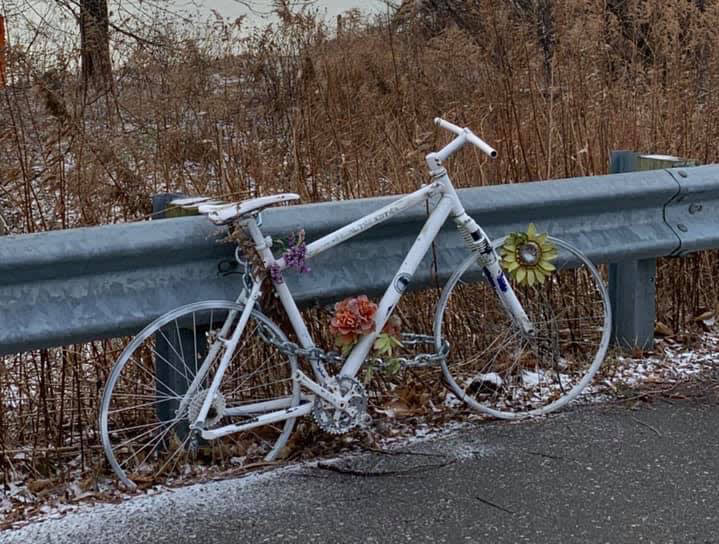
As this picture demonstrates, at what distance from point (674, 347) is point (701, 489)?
5.64 ft

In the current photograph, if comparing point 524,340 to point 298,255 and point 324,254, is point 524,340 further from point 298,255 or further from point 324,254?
point 298,255

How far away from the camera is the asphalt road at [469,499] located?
327cm

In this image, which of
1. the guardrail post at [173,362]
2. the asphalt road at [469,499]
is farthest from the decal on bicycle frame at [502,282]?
the guardrail post at [173,362]

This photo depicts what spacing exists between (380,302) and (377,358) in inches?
8.2

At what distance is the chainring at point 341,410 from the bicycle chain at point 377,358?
0.09 meters

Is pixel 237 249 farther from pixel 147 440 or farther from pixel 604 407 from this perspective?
pixel 604 407

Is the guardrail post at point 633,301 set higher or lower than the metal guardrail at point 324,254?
Answer: lower

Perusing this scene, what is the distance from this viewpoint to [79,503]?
11.6ft

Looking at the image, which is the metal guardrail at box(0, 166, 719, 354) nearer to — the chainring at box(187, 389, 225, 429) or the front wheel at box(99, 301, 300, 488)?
the front wheel at box(99, 301, 300, 488)

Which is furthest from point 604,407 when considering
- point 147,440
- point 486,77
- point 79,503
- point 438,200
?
point 486,77

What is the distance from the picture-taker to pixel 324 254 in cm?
411

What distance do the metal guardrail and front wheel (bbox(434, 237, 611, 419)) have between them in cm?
19

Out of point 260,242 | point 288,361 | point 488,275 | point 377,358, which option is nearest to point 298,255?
point 260,242

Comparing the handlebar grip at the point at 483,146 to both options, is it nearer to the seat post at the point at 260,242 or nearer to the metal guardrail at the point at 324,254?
the metal guardrail at the point at 324,254
